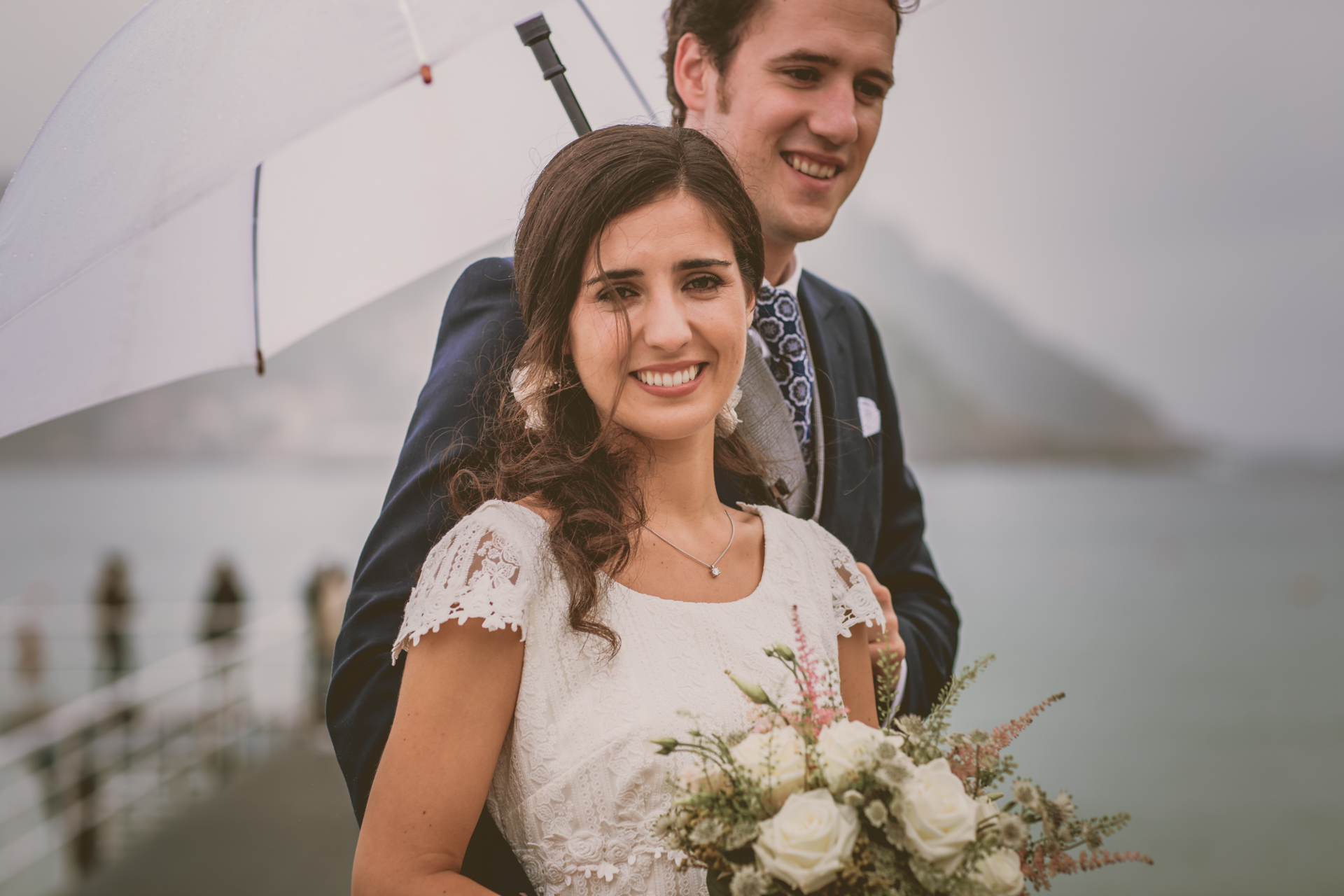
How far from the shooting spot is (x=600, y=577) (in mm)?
1587

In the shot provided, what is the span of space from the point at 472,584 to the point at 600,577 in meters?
0.23

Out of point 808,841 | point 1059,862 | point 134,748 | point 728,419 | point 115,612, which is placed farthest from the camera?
point 115,612

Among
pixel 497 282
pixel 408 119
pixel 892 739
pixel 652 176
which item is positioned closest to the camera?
pixel 892 739

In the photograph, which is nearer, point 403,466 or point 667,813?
point 667,813

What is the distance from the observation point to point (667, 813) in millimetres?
1199

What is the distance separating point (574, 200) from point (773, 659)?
29.7 inches

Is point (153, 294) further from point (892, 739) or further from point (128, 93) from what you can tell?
point (892, 739)

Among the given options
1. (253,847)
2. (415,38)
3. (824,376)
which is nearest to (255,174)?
(415,38)

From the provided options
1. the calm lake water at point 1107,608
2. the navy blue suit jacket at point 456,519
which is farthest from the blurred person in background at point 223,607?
the navy blue suit jacket at point 456,519

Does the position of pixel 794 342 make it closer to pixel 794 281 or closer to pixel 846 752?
pixel 794 281

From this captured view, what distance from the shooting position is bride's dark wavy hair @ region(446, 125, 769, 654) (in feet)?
5.11

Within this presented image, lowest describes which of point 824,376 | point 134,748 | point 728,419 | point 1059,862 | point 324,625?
point 134,748

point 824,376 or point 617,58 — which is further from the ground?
point 617,58

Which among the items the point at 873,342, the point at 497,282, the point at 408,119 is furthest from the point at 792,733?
the point at 408,119
